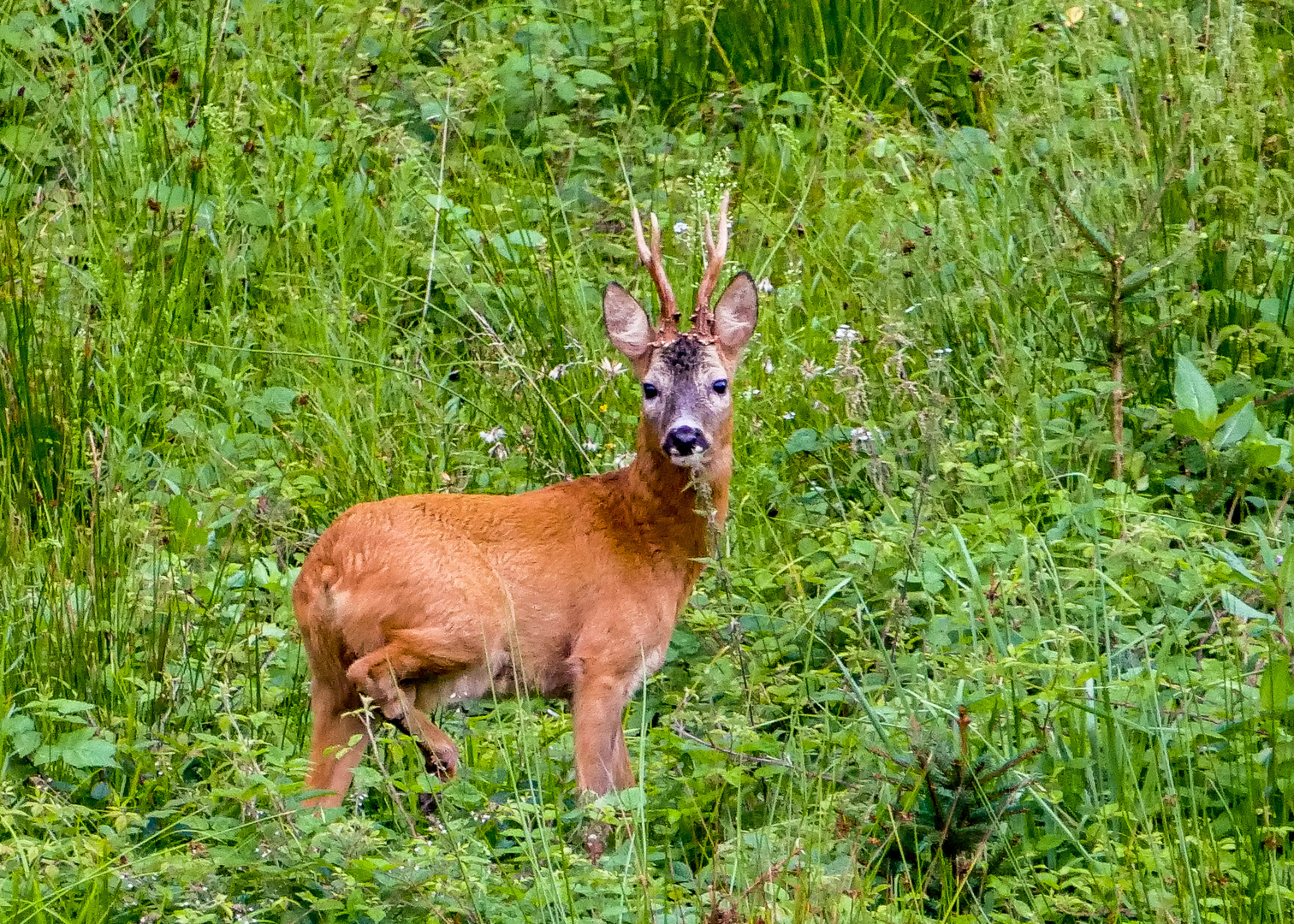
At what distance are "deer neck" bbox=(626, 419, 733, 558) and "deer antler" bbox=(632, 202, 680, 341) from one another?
0.82 ft

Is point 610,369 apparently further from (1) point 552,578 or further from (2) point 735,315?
(1) point 552,578

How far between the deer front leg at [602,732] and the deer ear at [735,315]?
101cm

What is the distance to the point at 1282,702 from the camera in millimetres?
3861

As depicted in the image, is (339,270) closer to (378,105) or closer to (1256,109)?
(378,105)

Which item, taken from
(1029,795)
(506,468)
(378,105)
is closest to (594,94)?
(378,105)

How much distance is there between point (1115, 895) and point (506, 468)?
269 centimetres

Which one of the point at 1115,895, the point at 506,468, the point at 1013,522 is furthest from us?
the point at 506,468

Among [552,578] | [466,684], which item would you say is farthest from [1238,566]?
[466,684]

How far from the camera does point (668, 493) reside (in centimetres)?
498

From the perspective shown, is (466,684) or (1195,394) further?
(1195,394)

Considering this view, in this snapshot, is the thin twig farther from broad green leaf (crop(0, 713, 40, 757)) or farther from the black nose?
broad green leaf (crop(0, 713, 40, 757))

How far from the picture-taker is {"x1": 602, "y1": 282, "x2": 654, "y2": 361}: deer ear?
16.9ft

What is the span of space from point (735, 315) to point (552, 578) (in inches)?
37.4

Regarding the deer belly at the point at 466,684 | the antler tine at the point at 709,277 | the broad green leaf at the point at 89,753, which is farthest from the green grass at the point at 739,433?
the antler tine at the point at 709,277
